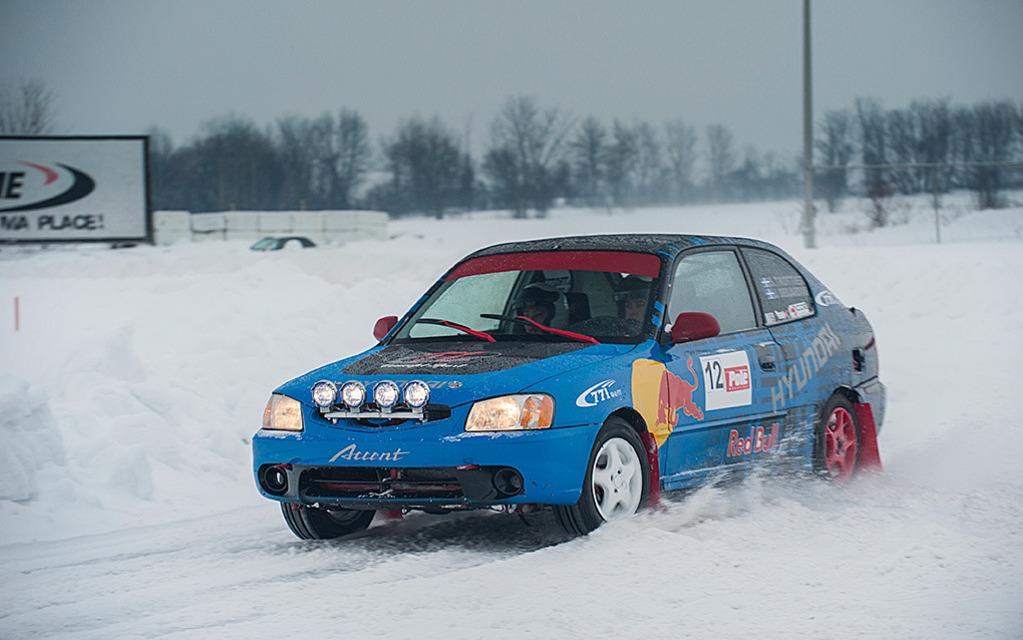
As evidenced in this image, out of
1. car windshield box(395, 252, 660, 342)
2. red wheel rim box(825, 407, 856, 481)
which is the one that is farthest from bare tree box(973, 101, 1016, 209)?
car windshield box(395, 252, 660, 342)

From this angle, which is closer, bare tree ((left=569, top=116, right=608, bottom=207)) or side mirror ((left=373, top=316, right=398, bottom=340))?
side mirror ((left=373, top=316, right=398, bottom=340))

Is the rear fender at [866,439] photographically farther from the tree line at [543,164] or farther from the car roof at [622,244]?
the tree line at [543,164]

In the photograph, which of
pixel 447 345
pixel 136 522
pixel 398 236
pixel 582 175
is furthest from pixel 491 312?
pixel 398 236

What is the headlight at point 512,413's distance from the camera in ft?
19.1

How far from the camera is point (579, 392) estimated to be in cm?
594

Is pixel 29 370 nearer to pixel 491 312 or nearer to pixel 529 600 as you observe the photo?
pixel 491 312

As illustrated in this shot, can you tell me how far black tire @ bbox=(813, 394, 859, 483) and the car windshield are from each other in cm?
154

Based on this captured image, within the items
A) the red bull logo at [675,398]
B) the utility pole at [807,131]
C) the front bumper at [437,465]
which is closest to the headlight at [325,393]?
the front bumper at [437,465]

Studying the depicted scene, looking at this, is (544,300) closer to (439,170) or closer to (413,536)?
(413,536)

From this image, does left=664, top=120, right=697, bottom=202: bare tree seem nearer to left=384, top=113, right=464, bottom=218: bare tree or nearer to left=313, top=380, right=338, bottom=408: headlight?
left=384, top=113, right=464, bottom=218: bare tree

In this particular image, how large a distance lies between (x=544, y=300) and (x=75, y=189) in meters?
17.3

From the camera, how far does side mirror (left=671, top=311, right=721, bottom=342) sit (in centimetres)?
658

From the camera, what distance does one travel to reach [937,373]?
45.3 feet

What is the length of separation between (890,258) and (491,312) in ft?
51.3
